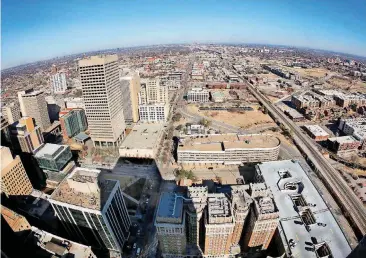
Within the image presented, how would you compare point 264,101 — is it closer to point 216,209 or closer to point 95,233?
point 216,209

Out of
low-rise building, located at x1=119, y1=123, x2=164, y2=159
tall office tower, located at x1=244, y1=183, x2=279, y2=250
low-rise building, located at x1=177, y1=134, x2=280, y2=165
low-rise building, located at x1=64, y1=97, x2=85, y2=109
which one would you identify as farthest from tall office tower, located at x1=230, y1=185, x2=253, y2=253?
low-rise building, located at x1=64, y1=97, x2=85, y2=109

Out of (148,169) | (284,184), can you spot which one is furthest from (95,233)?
(284,184)

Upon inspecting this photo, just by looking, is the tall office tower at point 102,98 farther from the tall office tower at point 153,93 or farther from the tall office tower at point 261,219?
the tall office tower at point 261,219

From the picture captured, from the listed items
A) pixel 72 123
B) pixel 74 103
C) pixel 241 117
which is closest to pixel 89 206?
pixel 72 123

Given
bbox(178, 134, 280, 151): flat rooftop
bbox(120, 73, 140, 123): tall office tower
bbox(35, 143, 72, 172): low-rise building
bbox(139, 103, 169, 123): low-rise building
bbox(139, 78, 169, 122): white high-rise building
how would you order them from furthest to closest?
bbox(139, 78, 169, 122): white high-rise building → bbox(139, 103, 169, 123): low-rise building → bbox(120, 73, 140, 123): tall office tower → bbox(178, 134, 280, 151): flat rooftop → bbox(35, 143, 72, 172): low-rise building

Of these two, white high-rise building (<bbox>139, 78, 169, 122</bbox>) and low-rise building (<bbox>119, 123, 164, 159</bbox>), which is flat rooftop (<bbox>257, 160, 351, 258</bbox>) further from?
white high-rise building (<bbox>139, 78, 169, 122</bbox>)

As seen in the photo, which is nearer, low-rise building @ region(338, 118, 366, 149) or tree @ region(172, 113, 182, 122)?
low-rise building @ region(338, 118, 366, 149)

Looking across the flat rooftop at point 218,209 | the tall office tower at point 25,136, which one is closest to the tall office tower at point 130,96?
the tall office tower at point 25,136
